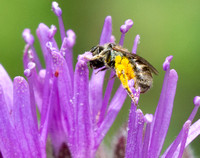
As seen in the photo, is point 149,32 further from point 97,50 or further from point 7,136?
point 7,136

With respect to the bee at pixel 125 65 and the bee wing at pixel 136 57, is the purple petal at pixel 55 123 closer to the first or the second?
the bee at pixel 125 65

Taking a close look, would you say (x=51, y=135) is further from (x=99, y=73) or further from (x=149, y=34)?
(x=149, y=34)

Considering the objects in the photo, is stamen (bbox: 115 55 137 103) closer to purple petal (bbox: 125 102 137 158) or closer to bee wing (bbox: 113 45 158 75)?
bee wing (bbox: 113 45 158 75)

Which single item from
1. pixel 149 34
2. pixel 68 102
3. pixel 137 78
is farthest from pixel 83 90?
pixel 149 34

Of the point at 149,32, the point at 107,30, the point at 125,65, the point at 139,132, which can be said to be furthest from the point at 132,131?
the point at 149,32

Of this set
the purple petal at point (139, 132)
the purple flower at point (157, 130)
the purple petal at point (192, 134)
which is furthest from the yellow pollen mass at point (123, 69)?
the purple petal at point (192, 134)

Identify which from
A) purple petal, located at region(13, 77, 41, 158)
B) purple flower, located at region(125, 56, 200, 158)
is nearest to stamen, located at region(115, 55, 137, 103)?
purple flower, located at region(125, 56, 200, 158)
